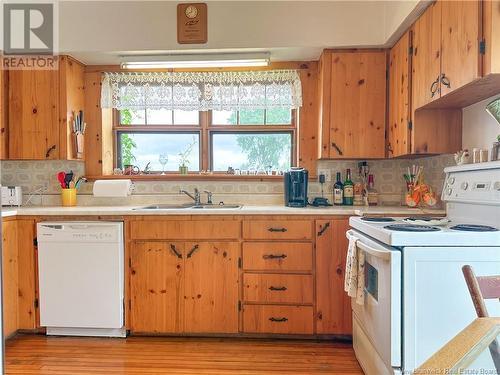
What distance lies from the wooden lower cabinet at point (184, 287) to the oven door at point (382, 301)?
0.92 meters

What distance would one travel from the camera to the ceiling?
255cm

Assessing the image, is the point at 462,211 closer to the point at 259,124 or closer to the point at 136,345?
the point at 259,124

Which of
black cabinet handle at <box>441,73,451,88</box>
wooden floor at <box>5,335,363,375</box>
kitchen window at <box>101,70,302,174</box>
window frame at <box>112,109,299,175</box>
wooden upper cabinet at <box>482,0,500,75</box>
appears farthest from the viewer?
window frame at <box>112,109,299,175</box>

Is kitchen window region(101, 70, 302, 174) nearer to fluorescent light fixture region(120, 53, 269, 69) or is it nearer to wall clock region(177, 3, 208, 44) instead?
fluorescent light fixture region(120, 53, 269, 69)

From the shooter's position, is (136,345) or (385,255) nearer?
(385,255)

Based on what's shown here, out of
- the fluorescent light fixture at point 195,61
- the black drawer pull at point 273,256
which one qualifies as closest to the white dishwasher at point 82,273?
the black drawer pull at point 273,256

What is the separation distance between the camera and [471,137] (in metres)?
2.19

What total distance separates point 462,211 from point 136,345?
2254mm

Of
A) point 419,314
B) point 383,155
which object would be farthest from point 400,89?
point 419,314

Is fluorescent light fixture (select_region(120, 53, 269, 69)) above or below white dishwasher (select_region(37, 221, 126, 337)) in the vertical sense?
above

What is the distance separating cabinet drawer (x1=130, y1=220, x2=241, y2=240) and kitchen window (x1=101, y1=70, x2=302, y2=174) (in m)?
0.79

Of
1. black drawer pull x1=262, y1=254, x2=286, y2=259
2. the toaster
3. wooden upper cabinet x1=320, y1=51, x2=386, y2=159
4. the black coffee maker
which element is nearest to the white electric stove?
black drawer pull x1=262, y1=254, x2=286, y2=259

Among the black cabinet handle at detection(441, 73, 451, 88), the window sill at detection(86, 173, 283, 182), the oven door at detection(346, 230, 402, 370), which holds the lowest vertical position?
the oven door at detection(346, 230, 402, 370)

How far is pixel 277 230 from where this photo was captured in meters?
2.39
